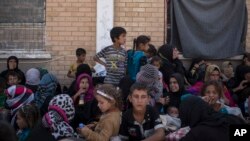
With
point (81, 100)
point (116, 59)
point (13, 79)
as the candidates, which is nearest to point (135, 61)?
point (116, 59)

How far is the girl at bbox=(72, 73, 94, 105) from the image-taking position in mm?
7484

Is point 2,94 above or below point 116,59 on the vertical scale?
below

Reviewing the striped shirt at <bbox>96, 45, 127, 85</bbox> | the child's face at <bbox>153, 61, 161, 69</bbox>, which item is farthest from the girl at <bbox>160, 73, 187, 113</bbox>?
the striped shirt at <bbox>96, 45, 127, 85</bbox>

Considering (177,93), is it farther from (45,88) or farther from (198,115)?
(198,115)

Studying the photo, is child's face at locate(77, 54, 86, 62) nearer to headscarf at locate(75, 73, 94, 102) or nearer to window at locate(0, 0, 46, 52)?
window at locate(0, 0, 46, 52)

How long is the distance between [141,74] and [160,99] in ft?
1.28

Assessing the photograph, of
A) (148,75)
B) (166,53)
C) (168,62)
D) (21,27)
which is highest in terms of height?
(21,27)

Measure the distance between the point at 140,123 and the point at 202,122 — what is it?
84 cm

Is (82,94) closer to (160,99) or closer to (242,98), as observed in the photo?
(160,99)

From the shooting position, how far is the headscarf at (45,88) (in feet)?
26.0

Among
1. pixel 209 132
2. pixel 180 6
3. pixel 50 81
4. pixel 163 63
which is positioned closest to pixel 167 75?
pixel 163 63

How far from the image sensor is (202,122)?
16.6ft

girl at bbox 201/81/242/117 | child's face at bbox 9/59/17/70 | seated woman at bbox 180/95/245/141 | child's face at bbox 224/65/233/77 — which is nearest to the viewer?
seated woman at bbox 180/95/245/141

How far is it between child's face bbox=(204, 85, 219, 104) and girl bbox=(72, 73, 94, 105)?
1.67 meters
